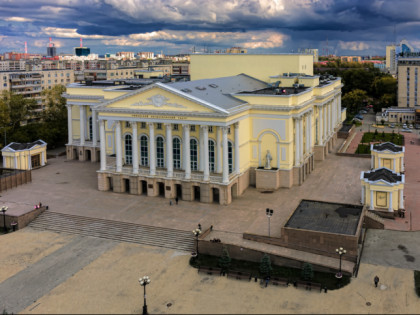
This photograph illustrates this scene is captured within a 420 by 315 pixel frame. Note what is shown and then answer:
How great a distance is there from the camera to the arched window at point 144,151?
53897mm

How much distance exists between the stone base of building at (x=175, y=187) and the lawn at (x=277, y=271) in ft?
38.9

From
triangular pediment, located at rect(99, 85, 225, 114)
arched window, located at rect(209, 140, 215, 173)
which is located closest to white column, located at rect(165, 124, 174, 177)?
triangular pediment, located at rect(99, 85, 225, 114)

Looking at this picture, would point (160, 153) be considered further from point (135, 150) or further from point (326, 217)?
point (326, 217)

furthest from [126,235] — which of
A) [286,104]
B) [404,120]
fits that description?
[404,120]

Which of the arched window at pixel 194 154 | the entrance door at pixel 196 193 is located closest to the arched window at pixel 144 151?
the arched window at pixel 194 154

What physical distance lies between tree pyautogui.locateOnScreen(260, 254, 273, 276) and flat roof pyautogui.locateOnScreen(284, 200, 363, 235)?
491 cm

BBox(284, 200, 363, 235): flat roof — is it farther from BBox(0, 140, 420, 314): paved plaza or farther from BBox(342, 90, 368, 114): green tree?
BBox(342, 90, 368, 114): green tree

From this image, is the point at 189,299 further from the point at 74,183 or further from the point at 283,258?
the point at 74,183

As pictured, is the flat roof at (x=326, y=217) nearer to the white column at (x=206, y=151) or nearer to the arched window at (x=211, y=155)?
the white column at (x=206, y=151)

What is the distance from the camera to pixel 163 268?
3641 centimetres

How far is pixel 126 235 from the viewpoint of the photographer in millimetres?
42625

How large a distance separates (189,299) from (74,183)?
103 ft

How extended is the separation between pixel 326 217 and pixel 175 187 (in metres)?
17.4

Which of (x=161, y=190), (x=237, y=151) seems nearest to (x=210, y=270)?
(x=237, y=151)
